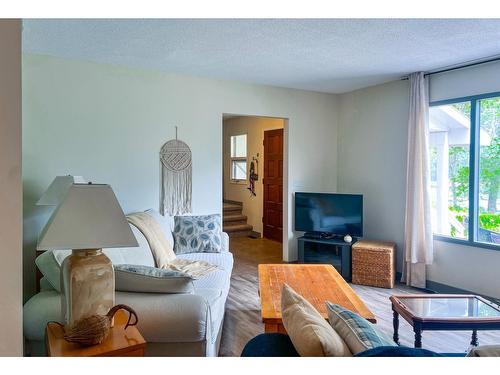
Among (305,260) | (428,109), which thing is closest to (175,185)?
(305,260)

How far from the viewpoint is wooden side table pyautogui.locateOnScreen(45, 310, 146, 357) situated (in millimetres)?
1539

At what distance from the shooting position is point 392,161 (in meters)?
4.74

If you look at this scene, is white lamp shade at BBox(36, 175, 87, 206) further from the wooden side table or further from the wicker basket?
the wicker basket

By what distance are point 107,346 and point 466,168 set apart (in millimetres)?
3934

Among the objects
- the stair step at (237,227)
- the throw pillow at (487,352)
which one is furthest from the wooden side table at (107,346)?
the stair step at (237,227)

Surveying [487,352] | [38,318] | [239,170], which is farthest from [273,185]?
[487,352]

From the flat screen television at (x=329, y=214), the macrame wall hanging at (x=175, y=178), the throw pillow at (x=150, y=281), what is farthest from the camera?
the flat screen television at (x=329, y=214)

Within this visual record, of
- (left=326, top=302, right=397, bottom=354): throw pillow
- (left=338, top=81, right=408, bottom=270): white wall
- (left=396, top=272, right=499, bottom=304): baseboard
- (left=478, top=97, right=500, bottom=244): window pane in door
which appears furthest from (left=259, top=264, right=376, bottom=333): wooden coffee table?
(left=338, top=81, right=408, bottom=270): white wall

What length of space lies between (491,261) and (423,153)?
1330 millimetres

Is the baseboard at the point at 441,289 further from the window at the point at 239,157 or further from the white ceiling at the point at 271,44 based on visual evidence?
the window at the point at 239,157

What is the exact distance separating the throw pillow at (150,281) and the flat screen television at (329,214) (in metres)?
3.11

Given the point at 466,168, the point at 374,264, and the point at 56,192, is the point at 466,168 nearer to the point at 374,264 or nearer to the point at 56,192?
the point at 374,264

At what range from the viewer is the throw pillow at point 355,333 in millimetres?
1205

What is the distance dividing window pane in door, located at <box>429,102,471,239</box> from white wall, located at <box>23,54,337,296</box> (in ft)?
5.70
